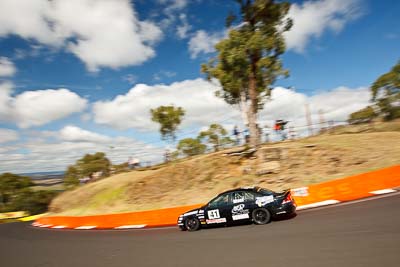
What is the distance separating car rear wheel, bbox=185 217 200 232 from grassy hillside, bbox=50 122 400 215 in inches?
333

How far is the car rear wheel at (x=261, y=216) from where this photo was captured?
10.0 meters

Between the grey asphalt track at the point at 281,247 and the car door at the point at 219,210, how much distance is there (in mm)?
478

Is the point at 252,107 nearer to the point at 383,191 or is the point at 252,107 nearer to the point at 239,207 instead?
the point at 383,191

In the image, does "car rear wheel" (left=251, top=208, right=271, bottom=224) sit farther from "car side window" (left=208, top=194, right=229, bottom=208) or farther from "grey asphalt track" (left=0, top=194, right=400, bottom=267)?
"car side window" (left=208, top=194, right=229, bottom=208)

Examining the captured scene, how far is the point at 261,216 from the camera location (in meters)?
10.2

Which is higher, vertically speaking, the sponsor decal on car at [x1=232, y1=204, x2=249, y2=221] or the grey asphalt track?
the sponsor decal on car at [x1=232, y1=204, x2=249, y2=221]

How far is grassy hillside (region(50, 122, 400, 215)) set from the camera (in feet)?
59.7

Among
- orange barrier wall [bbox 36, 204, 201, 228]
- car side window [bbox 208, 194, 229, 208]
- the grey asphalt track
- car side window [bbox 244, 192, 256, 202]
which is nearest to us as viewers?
the grey asphalt track

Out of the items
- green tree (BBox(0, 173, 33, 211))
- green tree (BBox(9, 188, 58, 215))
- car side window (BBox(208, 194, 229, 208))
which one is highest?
green tree (BBox(0, 173, 33, 211))

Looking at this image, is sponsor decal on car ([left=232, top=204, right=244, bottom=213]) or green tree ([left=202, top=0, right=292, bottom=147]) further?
green tree ([left=202, top=0, right=292, bottom=147])

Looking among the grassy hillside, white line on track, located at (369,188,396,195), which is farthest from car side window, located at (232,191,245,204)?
the grassy hillside

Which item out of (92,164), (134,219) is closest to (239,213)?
(134,219)

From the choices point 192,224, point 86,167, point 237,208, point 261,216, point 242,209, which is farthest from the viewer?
point 86,167

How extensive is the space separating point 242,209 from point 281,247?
388cm
